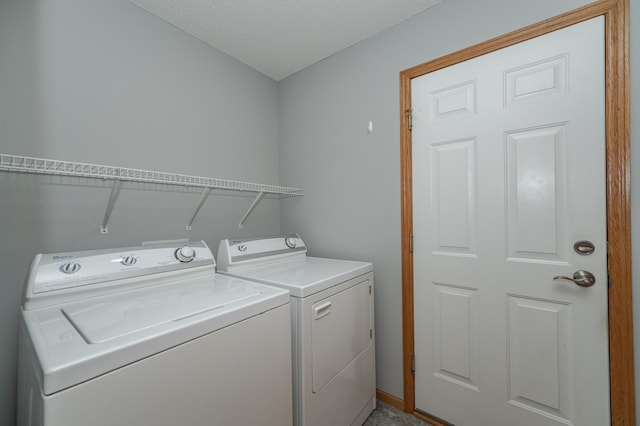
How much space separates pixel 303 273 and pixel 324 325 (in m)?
0.31

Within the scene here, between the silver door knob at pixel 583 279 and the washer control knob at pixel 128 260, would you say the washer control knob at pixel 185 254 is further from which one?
the silver door knob at pixel 583 279

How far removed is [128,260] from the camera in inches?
48.6

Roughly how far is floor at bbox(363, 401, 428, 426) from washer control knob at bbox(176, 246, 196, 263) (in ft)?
4.86

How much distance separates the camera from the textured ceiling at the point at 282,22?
1604mm

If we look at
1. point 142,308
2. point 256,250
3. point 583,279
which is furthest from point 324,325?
point 583,279

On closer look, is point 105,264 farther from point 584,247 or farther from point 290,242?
point 584,247

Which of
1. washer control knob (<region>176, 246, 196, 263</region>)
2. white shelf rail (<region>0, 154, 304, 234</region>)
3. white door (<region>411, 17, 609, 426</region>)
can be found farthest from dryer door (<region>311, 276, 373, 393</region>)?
white shelf rail (<region>0, 154, 304, 234</region>)

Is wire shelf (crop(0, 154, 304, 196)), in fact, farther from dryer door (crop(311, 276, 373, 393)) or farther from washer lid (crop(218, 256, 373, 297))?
dryer door (crop(311, 276, 373, 393))

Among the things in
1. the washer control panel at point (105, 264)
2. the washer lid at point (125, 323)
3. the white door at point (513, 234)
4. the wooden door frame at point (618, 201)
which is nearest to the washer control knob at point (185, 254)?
the washer control panel at point (105, 264)

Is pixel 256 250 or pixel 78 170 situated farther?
pixel 256 250

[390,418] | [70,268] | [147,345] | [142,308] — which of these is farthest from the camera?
[390,418]

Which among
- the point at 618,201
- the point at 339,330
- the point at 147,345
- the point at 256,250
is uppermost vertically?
the point at 618,201

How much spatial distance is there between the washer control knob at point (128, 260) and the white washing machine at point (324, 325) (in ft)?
1.52

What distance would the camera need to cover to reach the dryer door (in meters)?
1.29
